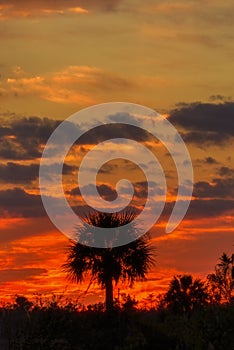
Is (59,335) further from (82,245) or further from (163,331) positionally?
(82,245)

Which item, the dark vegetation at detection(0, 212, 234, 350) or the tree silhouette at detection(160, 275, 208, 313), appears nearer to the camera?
the dark vegetation at detection(0, 212, 234, 350)

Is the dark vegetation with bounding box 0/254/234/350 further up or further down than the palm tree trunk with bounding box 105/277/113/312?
further down

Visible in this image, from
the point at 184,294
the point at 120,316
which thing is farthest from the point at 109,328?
the point at 184,294

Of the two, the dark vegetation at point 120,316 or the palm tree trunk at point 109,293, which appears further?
the palm tree trunk at point 109,293

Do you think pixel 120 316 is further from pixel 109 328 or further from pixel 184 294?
pixel 184 294

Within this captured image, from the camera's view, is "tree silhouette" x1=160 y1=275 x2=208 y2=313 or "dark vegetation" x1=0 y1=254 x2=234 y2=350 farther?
"tree silhouette" x1=160 y1=275 x2=208 y2=313

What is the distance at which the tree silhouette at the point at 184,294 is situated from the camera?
6419 centimetres

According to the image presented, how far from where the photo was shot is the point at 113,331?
161 ft

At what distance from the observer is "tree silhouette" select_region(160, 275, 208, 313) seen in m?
64.2

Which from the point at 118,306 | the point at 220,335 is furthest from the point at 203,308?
the point at 118,306

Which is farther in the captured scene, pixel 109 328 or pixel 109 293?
pixel 109 293

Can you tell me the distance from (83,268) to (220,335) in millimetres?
20569

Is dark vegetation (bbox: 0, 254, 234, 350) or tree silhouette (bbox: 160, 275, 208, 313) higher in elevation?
tree silhouette (bbox: 160, 275, 208, 313)

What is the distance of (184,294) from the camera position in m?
66.2
